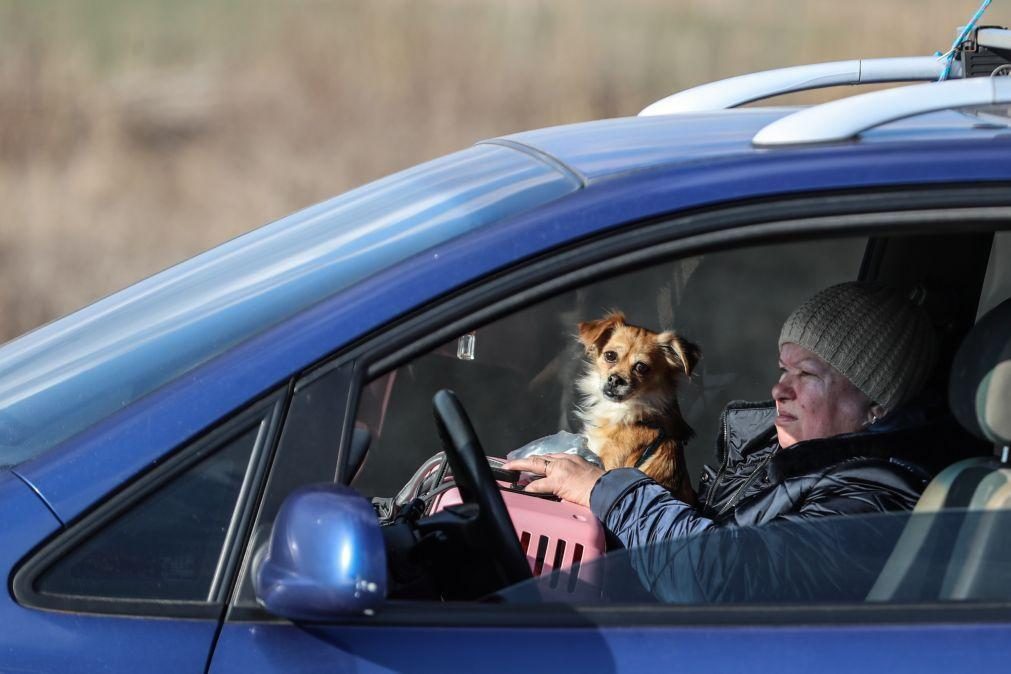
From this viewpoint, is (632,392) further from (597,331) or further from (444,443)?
(444,443)

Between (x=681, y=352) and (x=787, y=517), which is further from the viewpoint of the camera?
(x=681, y=352)

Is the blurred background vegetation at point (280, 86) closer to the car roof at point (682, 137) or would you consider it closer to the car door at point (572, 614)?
the car roof at point (682, 137)

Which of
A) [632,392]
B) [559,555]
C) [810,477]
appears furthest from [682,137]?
[632,392]

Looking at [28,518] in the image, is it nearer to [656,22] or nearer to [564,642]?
[564,642]

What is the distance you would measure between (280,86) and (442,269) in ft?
27.8

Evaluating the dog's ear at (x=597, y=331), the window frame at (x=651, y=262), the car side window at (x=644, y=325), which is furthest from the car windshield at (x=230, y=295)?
the dog's ear at (x=597, y=331)

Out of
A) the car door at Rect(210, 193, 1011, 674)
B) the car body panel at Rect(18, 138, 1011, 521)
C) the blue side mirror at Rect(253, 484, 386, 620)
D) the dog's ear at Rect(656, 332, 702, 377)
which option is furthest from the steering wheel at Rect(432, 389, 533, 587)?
the dog's ear at Rect(656, 332, 702, 377)

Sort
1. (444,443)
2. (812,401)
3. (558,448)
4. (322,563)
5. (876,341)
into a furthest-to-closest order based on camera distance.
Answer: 1. (558,448)
2. (812,401)
3. (876,341)
4. (444,443)
5. (322,563)

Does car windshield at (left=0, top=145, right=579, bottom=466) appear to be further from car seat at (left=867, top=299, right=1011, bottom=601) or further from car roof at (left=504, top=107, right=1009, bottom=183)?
car seat at (left=867, top=299, right=1011, bottom=601)

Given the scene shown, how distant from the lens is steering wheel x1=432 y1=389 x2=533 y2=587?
194 centimetres

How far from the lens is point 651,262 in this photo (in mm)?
1715

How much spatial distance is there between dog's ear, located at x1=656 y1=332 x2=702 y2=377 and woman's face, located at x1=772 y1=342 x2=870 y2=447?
848 millimetres

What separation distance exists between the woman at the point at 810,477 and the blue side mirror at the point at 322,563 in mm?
485

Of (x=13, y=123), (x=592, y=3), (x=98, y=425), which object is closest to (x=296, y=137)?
(x=13, y=123)
